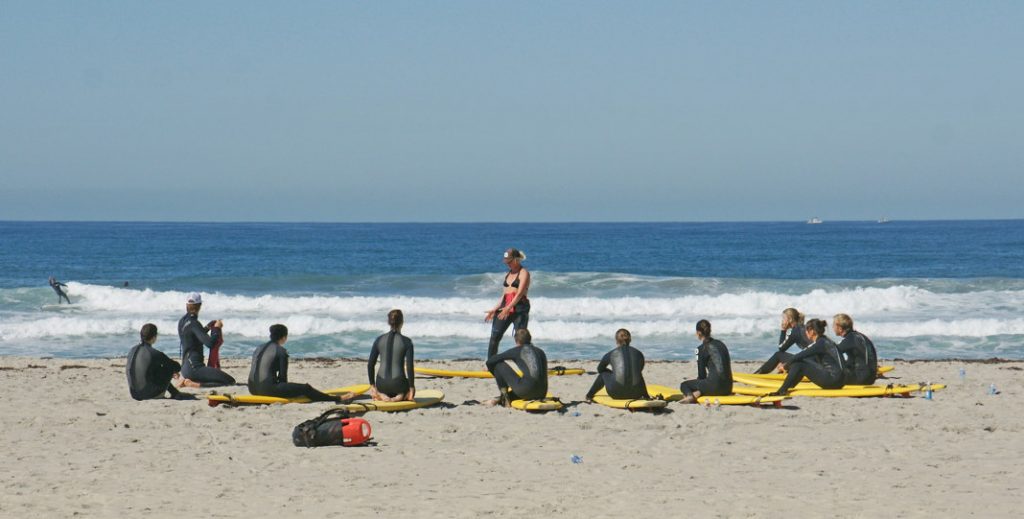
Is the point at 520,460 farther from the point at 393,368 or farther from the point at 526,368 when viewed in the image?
the point at 393,368

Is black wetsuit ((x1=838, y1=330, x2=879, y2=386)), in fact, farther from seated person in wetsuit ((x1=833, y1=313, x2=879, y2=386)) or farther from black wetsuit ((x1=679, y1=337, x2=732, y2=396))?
black wetsuit ((x1=679, y1=337, x2=732, y2=396))

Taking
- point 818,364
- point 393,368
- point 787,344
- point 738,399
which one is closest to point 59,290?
point 393,368

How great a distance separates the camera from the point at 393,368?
11797mm

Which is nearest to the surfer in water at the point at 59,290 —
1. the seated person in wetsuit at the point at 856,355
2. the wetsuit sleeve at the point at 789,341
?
the wetsuit sleeve at the point at 789,341

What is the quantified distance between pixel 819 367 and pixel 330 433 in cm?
629

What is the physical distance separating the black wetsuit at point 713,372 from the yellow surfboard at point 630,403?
62 cm

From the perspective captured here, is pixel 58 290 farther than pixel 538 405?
Yes

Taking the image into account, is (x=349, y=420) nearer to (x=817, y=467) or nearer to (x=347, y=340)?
(x=817, y=467)

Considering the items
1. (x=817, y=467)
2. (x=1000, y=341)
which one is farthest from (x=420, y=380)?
(x=1000, y=341)

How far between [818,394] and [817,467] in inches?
150

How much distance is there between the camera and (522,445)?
32.6ft

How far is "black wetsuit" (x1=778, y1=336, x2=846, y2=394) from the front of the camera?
490 inches

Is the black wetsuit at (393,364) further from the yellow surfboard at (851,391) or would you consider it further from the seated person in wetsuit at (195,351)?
the yellow surfboard at (851,391)

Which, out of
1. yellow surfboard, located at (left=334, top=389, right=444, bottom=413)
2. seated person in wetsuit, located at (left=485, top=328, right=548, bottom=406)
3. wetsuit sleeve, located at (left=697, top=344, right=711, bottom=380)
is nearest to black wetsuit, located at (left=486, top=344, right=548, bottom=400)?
seated person in wetsuit, located at (left=485, top=328, right=548, bottom=406)
